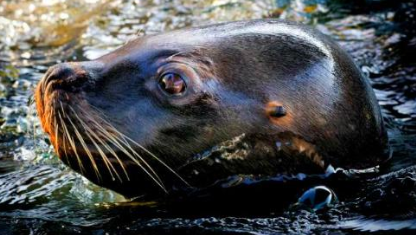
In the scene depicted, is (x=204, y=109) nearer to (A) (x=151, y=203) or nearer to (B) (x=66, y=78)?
(A) (x=151, y=203)

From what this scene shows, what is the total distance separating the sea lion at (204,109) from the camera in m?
3.93

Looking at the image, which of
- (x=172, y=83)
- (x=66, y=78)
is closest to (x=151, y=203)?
(x=172, y=83)

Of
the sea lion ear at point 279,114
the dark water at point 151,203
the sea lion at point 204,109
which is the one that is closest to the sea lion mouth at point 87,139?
the sea lion at point 204,109

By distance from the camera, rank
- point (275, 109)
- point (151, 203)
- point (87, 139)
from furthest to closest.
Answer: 1. point (151, 203)
2. point (275, 109)
3. point (87, 139)

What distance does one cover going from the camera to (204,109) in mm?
3965

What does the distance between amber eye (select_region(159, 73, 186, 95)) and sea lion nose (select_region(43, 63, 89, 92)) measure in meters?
0.41

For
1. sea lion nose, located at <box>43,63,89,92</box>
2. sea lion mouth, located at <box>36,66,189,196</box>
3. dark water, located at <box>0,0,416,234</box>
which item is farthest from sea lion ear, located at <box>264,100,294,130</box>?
sea lion nose, located at <box>43,63,89,92</box>

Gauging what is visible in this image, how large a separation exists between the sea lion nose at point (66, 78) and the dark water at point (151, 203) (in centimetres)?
63

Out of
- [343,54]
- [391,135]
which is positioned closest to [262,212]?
[343,54]

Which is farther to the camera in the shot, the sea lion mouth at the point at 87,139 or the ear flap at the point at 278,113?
the ear flap at the point at 278,113

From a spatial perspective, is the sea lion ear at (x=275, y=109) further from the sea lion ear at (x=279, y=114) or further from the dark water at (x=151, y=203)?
the dark water at (x=151, y=203)

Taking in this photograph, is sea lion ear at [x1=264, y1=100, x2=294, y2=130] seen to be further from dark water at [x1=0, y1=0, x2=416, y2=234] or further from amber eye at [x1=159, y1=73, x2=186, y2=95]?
amber eye at [x1=159, y1=73, x2=186, y2=95]

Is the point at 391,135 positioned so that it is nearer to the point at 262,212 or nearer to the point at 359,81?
the point at 359,81

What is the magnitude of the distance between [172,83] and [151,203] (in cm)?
71
